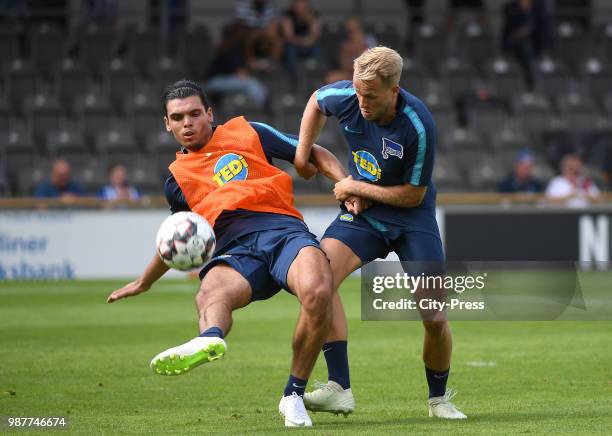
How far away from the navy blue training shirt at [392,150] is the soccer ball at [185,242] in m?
1.04

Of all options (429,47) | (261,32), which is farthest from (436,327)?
(429,47)

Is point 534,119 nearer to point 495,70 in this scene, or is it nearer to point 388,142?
point 495,70

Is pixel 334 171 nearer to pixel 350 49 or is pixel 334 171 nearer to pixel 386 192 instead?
pixel 386 192

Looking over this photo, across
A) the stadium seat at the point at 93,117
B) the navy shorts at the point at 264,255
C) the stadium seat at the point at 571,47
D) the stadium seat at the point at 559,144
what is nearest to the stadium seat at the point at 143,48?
the stadium seat at the point at 93,117

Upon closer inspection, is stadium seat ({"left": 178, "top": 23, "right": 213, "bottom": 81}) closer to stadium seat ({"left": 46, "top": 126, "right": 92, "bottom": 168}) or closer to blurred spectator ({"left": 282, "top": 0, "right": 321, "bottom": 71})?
blurred spectator ({"left": 282, "top": 0, "right": 321, "bottom": 71})

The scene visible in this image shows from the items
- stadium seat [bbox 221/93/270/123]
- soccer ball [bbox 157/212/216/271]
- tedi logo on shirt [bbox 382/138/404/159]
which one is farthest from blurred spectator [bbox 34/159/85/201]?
tedi logo on shirt [bbox 382/138/404/159]

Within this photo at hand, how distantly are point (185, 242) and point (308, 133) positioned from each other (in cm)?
110

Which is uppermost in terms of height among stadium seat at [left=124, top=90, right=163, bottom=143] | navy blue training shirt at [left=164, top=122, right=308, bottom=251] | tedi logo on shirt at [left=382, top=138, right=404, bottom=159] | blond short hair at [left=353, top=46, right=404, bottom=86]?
blond short hair at [left=353, top=46, right=404, bottom=86]

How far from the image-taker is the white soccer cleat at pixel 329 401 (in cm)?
706

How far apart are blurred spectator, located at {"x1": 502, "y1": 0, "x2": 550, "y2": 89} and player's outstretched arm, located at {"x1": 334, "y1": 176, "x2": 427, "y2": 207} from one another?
55.6ft

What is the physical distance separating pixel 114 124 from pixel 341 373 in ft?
50.2

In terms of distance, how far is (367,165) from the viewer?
287 inches

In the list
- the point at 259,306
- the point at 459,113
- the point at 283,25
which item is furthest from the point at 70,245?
the point at 459,113

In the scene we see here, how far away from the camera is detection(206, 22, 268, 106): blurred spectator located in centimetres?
2192
